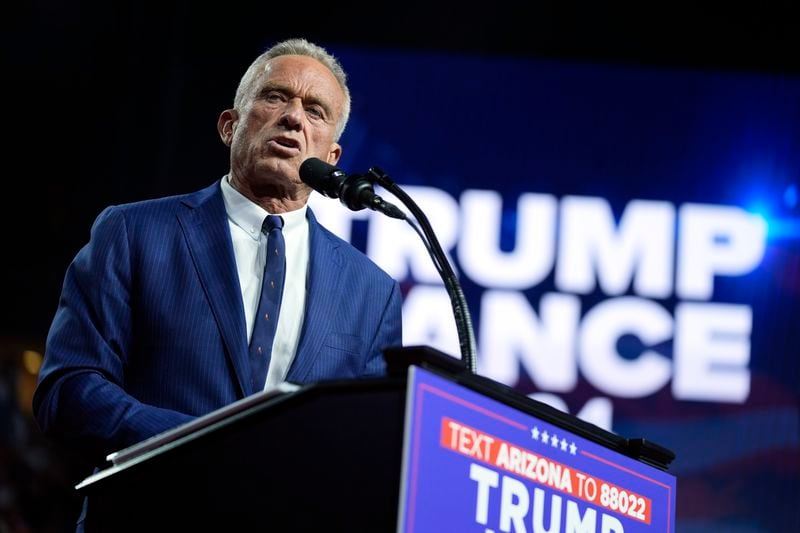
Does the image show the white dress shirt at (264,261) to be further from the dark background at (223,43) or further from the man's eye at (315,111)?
the dark background at (223,43)

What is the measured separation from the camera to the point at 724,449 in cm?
439

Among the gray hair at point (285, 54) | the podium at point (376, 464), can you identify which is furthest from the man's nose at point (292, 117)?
the podium at point (376, 464)

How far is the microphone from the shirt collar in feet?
0.76

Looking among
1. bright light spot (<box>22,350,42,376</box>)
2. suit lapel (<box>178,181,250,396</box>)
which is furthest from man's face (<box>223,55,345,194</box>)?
bright light spot (<box>22,350,42,376</box>)

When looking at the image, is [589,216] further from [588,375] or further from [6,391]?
[6,391]

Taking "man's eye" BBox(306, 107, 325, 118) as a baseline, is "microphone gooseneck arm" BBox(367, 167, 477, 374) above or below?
below

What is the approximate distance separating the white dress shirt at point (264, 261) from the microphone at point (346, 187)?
22 cm

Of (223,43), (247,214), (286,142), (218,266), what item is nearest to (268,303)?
(218,266)

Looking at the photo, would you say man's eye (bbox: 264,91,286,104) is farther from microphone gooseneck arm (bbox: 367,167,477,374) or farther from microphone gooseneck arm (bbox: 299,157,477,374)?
microphone gooseneck arm (bbox: 367,167,477,374)

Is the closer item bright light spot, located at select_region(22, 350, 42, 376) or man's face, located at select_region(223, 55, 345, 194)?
man's face, located at select_region(223, 55, 345, 194)

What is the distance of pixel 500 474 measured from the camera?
1.19 meters

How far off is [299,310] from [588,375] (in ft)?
9.32

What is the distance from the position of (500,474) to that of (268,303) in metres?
0.65

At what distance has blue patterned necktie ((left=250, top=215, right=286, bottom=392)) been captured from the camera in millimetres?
1666
